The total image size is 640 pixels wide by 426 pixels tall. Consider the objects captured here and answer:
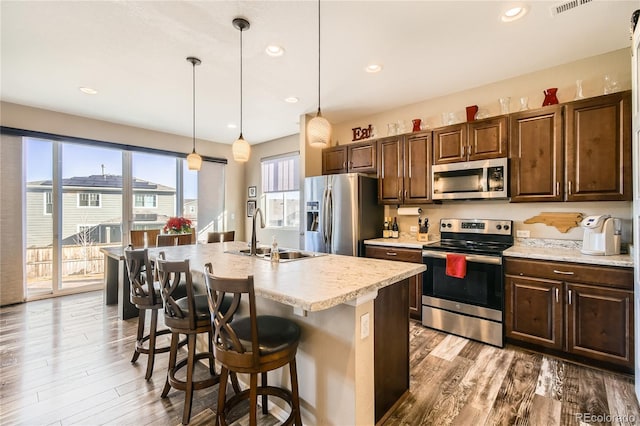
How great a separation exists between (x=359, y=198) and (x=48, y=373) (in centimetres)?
339

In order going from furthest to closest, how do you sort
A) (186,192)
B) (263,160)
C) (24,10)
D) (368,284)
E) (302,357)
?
(263,160) < (186,192) < (24,10) < (302,357) < (368,284)

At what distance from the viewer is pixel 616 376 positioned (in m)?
2.28

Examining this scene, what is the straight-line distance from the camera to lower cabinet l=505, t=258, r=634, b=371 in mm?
2256

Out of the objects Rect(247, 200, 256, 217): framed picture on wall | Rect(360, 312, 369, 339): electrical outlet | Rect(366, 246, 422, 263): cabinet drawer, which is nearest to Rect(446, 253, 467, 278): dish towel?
Rect(366, 246, 422, 263): cabinet drawer

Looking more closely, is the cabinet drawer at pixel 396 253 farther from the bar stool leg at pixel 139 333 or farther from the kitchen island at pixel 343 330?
the bar stool leg at pixel 139 333

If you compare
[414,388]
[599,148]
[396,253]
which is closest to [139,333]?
[414,388]

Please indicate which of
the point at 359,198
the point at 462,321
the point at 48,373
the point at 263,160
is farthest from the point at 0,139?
the point at 462,321

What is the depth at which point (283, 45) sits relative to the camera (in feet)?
8.54

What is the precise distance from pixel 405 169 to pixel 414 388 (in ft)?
8.28

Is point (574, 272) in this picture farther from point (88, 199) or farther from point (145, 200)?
point (88, 199)

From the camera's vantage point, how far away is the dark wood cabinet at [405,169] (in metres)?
3.64

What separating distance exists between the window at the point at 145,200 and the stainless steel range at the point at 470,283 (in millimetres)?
4760

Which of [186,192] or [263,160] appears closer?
[186,192]

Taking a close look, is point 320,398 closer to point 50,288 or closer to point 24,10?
point 24,10
